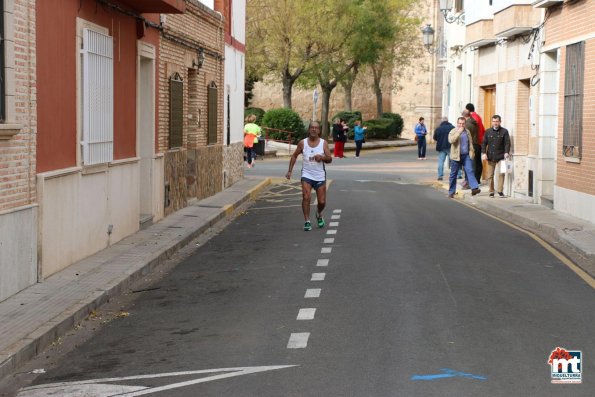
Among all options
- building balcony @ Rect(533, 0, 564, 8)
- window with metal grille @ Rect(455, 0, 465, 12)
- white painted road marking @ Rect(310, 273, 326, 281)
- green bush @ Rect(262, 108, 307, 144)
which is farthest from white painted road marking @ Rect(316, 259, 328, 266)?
green bush @ Rect(262, 108, 307, 144)

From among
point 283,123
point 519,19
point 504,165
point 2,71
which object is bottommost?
point 504,165

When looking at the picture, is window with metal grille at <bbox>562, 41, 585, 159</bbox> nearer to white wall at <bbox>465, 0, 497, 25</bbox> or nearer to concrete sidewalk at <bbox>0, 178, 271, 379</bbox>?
concrete sidewalk at <bbox>0, 178, 271, 379</bbox>

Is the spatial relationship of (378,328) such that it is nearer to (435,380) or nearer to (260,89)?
(435,380)

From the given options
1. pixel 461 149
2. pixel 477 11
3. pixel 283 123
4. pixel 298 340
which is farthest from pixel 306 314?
pixel 283 123

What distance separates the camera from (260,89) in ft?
248

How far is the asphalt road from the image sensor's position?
724 cm

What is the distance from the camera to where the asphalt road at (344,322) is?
7242mm

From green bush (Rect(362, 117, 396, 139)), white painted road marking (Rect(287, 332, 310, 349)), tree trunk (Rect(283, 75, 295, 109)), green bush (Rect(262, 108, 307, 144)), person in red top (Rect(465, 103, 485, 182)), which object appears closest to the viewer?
white painted road marking (Rect(287, 332, 310, 349))

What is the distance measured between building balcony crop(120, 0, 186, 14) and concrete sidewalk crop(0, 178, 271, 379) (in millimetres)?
3448

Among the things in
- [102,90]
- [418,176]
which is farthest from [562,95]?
[418,176]

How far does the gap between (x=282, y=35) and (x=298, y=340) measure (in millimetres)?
45267

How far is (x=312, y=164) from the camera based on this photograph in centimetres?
1797

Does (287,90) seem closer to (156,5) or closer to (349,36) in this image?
(349,36)

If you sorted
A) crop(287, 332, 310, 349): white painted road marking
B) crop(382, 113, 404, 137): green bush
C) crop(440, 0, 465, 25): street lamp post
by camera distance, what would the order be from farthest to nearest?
crop(382, 113, 404, 137): green bush, crop(440, 0, 465, 25): street lamp post, crop(287, 332, 310, 349): white painted road marking
